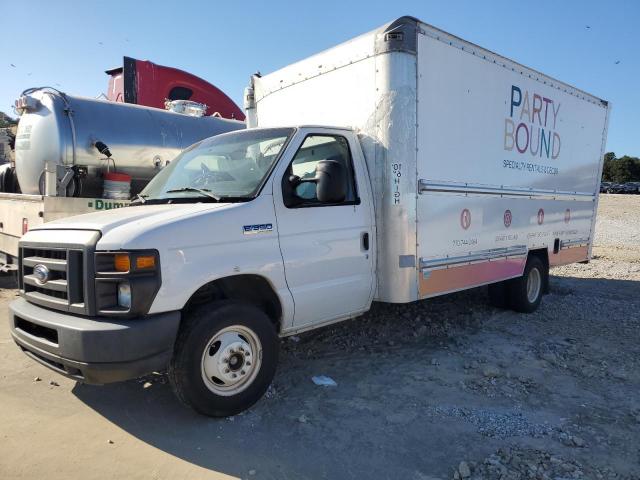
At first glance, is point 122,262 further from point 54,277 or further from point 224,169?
point 224,169

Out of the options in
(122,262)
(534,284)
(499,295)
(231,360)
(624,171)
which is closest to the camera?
(122,262)

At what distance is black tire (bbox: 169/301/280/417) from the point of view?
333 centimetres

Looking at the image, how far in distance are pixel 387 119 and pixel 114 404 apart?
134 inches

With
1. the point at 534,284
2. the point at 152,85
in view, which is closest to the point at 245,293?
the point at 534,284

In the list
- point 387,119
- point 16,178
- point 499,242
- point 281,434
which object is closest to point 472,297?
point 499,242

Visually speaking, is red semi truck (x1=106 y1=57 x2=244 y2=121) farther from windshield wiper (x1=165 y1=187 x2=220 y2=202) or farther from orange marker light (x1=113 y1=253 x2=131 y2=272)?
orange marker light (x1=113 y1=253 x2=131 y2=272)

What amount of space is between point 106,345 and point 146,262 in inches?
22.1

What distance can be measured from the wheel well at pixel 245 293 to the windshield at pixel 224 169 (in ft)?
2.14

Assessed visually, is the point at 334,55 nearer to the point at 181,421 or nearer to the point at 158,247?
the point at 158,247

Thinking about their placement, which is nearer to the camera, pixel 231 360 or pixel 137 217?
pixel 137 217

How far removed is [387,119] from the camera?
14.9 ft

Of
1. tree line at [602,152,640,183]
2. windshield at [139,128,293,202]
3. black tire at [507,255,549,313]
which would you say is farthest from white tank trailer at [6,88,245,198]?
tree line at [602,152,640,183]

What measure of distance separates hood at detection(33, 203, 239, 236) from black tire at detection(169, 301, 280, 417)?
2.27 feet

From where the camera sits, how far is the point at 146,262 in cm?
312
